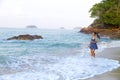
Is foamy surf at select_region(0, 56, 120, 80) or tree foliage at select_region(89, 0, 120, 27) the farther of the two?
tree foliage at select_region(89, 0, 120, 27)

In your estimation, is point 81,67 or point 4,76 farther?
point 81,67

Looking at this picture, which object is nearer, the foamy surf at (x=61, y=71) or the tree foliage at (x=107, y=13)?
the foamy surf at (x=61, y=71)

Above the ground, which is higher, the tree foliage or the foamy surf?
the tree foliage

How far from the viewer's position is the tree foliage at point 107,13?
64438 millimetres

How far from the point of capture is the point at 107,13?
214 ft

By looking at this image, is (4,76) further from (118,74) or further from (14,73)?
(118,74)

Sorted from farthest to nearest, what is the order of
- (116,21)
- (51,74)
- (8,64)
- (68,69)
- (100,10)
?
(100,10)
(116,21)
(8,64)
(68,69)
(51,74)

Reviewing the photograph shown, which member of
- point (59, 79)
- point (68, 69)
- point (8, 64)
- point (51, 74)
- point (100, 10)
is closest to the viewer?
point (59, 79)

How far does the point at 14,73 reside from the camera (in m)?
13.8

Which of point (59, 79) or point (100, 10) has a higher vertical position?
point (100, 10)

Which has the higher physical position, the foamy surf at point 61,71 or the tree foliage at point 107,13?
the tree foliage at point 107,13

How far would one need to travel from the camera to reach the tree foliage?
6444cm

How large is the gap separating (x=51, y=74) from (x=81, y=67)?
2.39 m

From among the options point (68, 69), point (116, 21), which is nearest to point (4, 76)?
point (68, 69)
